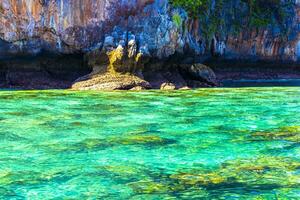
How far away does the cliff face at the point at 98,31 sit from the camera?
2627 cm

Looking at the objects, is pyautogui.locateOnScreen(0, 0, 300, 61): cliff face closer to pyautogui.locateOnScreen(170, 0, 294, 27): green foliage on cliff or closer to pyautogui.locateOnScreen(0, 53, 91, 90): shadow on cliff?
pyautogui.locateOnScreen(0, 53, 91, 90): shadow on cliff

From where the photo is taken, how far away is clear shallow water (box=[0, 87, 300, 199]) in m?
6.70

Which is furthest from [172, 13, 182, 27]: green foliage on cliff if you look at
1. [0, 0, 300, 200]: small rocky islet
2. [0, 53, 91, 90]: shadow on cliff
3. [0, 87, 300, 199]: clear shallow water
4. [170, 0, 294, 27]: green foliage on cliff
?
[0, 87, 300, 199]: clear shallow water

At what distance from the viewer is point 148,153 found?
28.9 feet

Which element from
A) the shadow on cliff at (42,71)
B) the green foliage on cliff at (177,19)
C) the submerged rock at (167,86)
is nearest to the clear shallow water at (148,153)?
the submerged rock at (167,86)

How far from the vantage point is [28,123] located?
12242 millimetres

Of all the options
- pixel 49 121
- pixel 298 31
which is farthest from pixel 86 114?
pixel 298 31

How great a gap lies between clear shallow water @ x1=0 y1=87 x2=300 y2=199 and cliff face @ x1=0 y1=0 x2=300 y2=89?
35.5 ft

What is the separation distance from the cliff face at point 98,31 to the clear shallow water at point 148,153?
10818 mm

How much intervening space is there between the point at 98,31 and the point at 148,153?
19.2 m

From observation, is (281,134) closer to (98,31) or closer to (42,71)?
(98,31)

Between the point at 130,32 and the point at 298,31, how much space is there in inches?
802

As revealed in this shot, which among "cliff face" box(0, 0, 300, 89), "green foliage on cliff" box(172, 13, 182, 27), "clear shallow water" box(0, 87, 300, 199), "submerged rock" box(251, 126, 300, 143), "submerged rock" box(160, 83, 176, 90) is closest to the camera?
"clear shallow water" box(0, 87, 300, 199)

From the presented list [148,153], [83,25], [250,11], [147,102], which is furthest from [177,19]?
[148,153]
